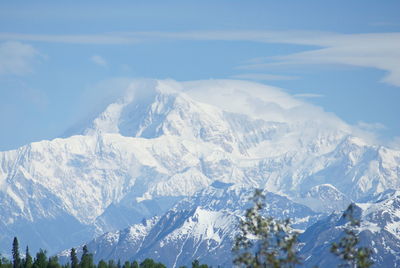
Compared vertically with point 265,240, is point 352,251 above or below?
below

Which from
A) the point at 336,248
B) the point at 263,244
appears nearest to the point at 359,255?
the point at 336,248

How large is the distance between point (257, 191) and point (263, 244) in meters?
6.02

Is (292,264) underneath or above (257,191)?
underneath

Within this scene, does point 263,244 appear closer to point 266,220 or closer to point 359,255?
point 266,220

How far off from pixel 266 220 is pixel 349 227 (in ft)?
34.0

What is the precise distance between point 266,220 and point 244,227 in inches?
153

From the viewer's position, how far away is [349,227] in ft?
443

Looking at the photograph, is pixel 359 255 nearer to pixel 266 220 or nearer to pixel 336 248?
pixel 336 248

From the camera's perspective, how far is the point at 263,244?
429 feet

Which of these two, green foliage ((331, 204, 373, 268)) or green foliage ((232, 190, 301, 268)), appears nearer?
green foliage ((331, 204, 373, 268))

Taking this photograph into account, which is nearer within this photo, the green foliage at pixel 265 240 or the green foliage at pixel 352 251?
the green foliage at pixel 352 251

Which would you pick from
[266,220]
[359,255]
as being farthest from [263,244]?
[359,255]

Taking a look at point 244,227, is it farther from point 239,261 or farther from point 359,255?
point 359,255

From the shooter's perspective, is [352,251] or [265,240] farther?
[265,240]
